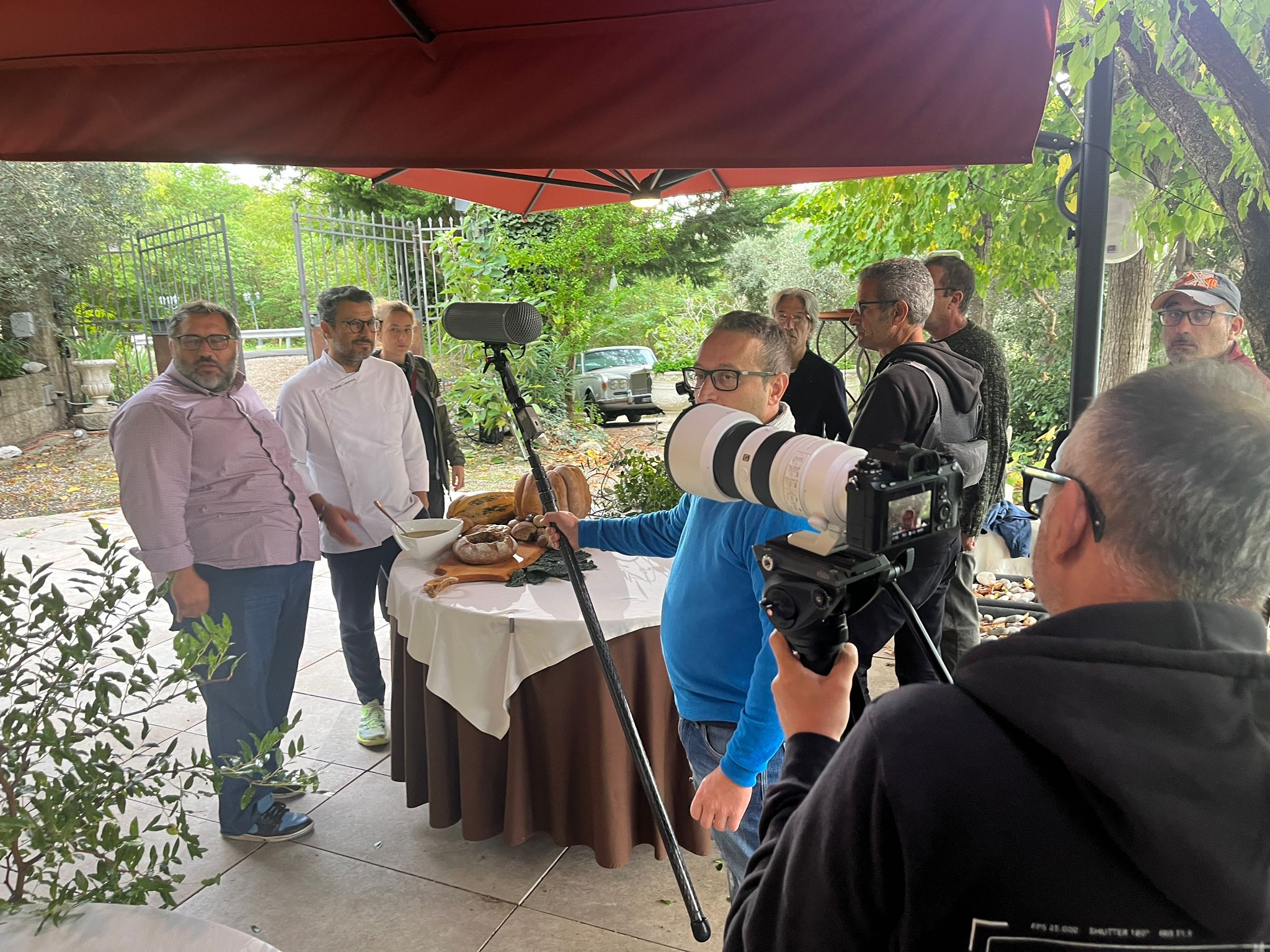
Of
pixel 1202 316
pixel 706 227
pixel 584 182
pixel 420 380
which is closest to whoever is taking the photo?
pixel 1202 316

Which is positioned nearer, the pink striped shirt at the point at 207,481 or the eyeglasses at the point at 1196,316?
the pink striped shirt at the point at 207,481

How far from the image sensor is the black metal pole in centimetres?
297

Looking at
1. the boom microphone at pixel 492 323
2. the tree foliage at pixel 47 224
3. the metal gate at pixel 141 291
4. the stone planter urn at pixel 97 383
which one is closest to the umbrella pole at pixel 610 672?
the boom microphone at pixel 492 323

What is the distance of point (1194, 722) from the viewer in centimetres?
66

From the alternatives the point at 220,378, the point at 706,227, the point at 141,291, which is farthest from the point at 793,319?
the point at 706,227

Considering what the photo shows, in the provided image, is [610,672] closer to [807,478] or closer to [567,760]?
[807,478]

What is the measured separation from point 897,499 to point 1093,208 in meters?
2.67

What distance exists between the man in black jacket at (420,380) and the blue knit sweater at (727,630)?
2410 millimetres

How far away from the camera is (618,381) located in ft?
45.4

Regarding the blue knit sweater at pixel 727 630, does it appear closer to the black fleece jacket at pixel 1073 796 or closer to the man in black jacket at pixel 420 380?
the black fleece jacket at pixel 1073 796

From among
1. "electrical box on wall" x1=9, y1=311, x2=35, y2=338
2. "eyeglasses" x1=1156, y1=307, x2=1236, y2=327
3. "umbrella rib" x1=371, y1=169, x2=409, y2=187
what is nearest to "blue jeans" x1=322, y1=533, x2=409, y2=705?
"umbrella rib" x1=371, y1=169, x2=409, y2=187

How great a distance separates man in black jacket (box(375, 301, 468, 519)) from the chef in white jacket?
1.65 feet

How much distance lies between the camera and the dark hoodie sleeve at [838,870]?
2.41 ft

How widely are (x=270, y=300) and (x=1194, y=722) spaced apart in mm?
40568
